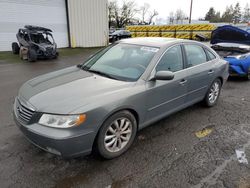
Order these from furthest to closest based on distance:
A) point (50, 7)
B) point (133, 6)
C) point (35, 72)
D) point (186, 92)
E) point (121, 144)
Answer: point (133, 6) < point (50, 7) < point (35, 72) < point (186, 92) < point (121, 144)

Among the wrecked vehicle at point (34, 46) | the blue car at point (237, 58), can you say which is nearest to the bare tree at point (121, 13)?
the wrecked vehicle at point (34, 46)

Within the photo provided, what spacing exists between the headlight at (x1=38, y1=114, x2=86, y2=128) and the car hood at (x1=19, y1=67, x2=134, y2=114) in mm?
55

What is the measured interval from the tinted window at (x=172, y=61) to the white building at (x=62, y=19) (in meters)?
15.1

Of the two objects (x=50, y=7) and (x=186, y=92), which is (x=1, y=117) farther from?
(x=50, y=7)

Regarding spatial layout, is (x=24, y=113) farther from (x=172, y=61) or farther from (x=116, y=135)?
(x=172, y=61)

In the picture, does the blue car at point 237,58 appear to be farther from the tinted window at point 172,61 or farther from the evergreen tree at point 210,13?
the evergreen tree at point 210,13

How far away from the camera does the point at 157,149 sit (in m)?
3.09

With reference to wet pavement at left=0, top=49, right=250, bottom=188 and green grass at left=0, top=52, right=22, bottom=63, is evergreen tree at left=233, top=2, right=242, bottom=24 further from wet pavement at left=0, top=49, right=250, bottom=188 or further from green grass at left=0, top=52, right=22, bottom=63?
wet pavement at left=0, top=49, right=250, bottom=188

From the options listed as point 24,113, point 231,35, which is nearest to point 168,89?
point 24,113

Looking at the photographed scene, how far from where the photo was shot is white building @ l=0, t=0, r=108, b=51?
1510 centimetres

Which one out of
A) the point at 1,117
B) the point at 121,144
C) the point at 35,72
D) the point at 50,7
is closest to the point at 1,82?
the point at 35,72

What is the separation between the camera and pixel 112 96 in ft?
8.56

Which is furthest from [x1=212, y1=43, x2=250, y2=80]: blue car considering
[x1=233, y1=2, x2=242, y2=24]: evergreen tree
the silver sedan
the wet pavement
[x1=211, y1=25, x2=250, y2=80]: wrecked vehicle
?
[x1=233, y1=2, x2=242, y2=24]: evergreen tree

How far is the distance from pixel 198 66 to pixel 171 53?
2.55ft
